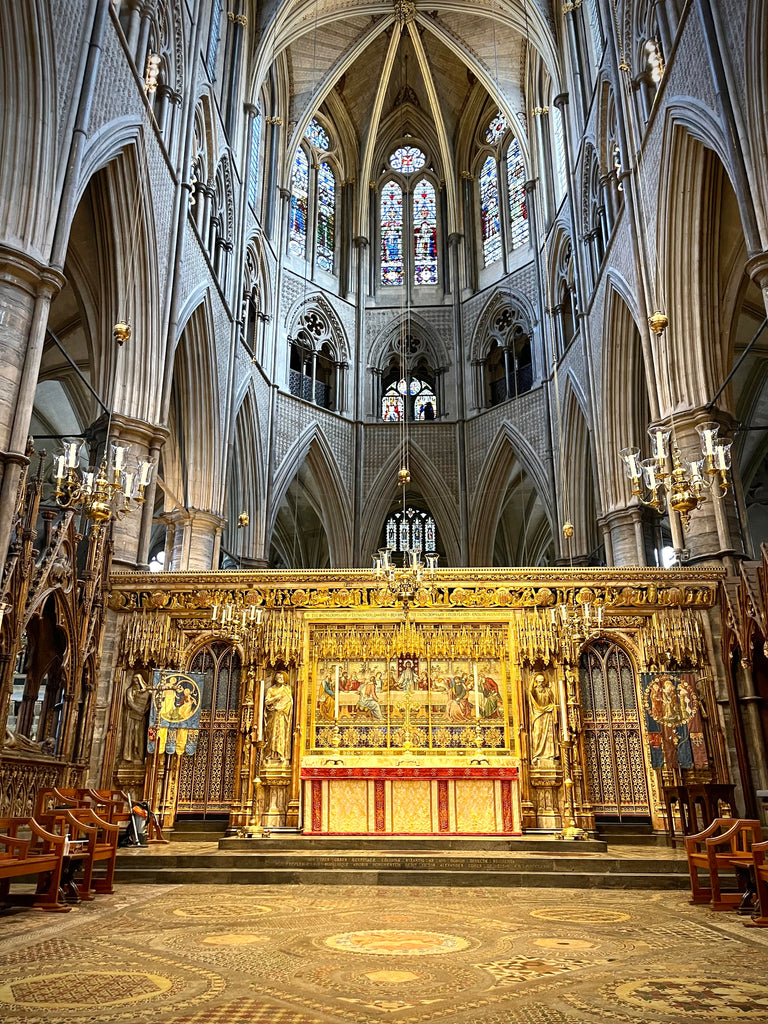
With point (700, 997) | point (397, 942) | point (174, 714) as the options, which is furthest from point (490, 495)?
point (700, 997)

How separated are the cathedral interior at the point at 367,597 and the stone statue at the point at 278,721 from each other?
4cm

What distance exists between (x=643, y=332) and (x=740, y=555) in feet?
16.7

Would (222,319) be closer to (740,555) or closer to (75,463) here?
(75,463)

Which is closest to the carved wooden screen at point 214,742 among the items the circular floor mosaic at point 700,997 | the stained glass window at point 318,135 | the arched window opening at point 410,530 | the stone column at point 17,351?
the stone column at point 17,351

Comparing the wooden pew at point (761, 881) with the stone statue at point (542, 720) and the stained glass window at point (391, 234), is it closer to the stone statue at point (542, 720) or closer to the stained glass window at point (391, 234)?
the stone statue at point (542, 720)

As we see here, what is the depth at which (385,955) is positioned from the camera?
496 centimetres

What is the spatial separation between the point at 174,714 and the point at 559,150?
67.0ft

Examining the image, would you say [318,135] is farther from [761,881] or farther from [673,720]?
[761,881]

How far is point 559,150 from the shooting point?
81.3 ft

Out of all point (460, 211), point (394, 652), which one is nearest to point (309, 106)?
point (460, 211)

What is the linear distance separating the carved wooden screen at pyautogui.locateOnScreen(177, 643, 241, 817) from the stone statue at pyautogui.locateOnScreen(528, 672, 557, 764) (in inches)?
179

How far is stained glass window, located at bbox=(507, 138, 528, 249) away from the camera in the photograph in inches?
1097

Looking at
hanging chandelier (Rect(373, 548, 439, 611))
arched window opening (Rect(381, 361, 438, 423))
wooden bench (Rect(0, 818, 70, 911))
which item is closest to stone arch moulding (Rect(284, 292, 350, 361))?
arched window opening (Rect(381, 361, 438, 423))

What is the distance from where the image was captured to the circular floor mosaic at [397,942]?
508 centimetres
